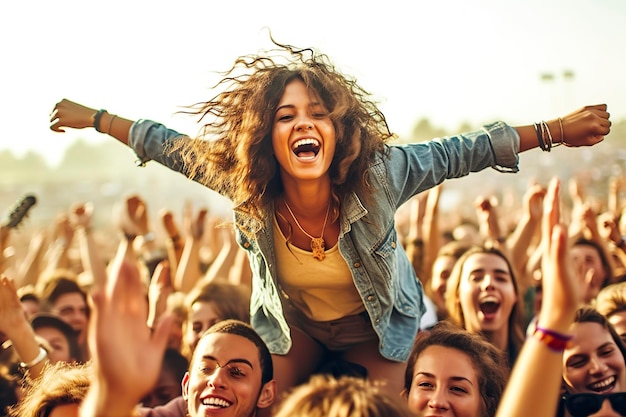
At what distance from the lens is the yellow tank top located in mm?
3094

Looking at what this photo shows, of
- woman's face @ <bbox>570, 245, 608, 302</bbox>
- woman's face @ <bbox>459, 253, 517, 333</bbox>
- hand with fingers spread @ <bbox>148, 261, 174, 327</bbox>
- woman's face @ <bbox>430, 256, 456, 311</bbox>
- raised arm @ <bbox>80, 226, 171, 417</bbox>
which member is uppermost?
woman's face @ <bbox>570, 245, 608, 302</bbox>

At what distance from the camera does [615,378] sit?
320 centimetres

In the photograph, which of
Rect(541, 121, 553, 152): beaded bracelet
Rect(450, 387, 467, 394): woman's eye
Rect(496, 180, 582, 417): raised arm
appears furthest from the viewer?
Rect(541, 121, 553, 152): beaded bracelet

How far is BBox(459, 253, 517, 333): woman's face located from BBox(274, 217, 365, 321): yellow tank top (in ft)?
3.60

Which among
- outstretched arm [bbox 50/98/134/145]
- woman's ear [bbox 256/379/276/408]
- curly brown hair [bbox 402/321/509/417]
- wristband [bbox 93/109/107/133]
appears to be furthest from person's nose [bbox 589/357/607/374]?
wristband [bbox 93/109/107/133]

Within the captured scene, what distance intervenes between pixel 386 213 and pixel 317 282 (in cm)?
41

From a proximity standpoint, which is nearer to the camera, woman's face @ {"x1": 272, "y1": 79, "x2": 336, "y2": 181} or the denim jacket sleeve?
woman's face @ {"x1": 272, "y1": 79, "x2": 336, "y2": 181}

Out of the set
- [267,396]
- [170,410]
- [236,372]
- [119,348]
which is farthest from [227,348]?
[119,348]

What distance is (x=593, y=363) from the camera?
10.4 feet

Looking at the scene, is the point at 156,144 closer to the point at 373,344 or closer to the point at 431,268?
the point at 373,344

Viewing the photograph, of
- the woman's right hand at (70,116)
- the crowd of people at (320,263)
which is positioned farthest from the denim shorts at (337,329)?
the woman's right hand at (70,116)

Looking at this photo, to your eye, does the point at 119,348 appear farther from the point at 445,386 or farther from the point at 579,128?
the point at 579,128

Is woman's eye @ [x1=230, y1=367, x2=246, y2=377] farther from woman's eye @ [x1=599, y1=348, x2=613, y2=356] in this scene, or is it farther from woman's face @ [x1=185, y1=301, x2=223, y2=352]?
woman's eye @ [x1=599, y1=348, x2=613, y2=356]

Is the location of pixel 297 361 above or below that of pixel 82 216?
below
